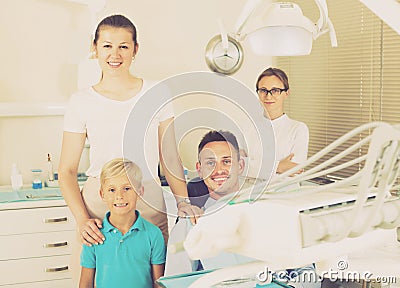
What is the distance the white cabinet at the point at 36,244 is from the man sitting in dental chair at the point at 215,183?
3.55ft

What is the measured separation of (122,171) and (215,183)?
1.34ft

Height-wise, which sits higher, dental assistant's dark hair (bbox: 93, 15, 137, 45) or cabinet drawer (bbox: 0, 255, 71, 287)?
dental assistant's dark hair (bbox: 93, 15, 137, 45)

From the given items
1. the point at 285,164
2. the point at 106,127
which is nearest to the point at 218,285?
the point at 106,127

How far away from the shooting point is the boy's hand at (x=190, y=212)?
6.08 ft

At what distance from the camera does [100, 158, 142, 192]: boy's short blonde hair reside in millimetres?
2143

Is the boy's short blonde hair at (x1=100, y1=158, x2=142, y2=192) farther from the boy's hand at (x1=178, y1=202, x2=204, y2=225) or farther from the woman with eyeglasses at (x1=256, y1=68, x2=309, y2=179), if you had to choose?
the woman with eyeglasses at (x1=256, y1=68, x2=309, y2=179)

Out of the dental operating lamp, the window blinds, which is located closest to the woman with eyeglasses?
the window blinds

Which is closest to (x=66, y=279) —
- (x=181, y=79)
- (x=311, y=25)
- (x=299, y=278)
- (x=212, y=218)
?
(x=181, y=79)

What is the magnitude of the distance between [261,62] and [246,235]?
3346 mm

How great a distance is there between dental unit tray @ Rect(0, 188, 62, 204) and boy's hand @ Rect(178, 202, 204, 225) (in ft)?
3.79

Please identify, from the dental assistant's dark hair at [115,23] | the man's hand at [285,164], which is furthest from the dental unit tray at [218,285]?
the man's hand at [285,164]

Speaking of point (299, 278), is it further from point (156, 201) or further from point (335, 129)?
point (335, 129)

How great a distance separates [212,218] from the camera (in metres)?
0.54

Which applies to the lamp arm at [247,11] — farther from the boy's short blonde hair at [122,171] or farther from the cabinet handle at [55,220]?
the cabinet handle at [55,220]
